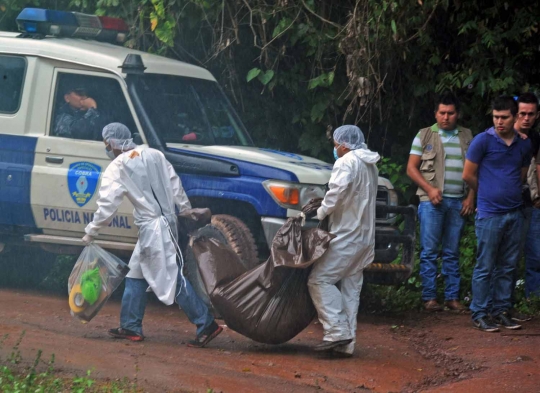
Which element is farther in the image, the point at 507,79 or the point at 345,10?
the point at 345,10

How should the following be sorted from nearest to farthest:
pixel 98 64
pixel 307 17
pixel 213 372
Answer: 1. pixel 213 372
2. pixel 98 64
3. pixel 307 17

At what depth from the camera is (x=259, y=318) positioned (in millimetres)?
6707

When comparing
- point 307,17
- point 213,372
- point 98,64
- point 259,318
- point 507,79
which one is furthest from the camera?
point 307,17

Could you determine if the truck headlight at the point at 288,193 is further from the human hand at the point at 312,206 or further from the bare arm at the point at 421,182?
the bare arm at the point at 421,182

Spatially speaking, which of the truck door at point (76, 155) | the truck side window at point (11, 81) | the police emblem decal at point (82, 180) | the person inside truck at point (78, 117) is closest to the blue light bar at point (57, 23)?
the truck side window at point (11, 81)

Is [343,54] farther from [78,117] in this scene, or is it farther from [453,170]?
[78,117]

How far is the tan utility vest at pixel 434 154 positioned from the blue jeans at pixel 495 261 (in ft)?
3.08

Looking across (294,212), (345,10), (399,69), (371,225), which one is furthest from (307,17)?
(371,225)

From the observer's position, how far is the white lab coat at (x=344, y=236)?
6684 millimetres

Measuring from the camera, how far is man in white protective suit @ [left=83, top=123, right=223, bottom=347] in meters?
7.05

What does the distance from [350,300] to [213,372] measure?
49.5 inches

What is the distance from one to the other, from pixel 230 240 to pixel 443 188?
6.49 feet

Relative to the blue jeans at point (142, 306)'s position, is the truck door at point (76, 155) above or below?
above

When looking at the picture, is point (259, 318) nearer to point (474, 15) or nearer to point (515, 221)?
point (515, 221)
